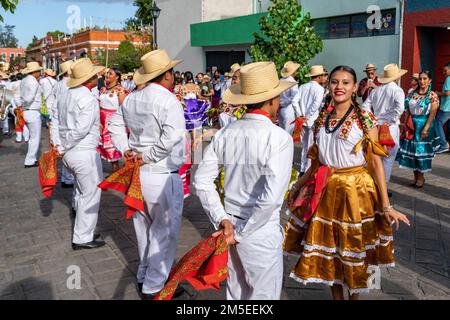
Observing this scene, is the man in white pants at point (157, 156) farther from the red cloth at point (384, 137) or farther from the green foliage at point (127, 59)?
the green foliage at point (127, 59)

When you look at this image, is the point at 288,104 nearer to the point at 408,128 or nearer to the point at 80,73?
the point at 408,128

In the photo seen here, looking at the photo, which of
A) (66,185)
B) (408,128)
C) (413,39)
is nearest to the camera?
(408,128)

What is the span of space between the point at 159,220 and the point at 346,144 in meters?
1.63

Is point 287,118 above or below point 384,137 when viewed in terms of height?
below

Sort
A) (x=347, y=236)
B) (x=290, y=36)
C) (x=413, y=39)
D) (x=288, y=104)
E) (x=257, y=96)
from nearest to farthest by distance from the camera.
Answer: (x=257, y=96) → (x=347, y=236) → (x=288, y=104) → (x=413, y=39) → (x=290, y=36)

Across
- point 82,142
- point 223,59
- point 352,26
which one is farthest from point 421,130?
point 223,59

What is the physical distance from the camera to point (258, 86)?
8.64ft

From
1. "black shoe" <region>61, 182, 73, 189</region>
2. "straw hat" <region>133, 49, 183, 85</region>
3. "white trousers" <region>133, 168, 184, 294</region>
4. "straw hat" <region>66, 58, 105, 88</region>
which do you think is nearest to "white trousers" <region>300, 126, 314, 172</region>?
"black shoe" <region>61, 182, 73, 189</region>

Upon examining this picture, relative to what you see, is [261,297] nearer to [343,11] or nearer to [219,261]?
[219,261]

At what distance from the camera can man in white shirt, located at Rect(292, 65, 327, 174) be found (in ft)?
26.3

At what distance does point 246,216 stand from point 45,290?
234 centimetres

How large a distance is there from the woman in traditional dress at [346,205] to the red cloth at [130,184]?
1.22 metres

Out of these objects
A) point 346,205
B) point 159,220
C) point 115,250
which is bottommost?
point 115,250

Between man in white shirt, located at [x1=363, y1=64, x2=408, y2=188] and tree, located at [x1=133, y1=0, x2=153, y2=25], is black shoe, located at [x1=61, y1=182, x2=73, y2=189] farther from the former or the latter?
tree, located at [x1=133, y1=0, x2=153, y2=25]
